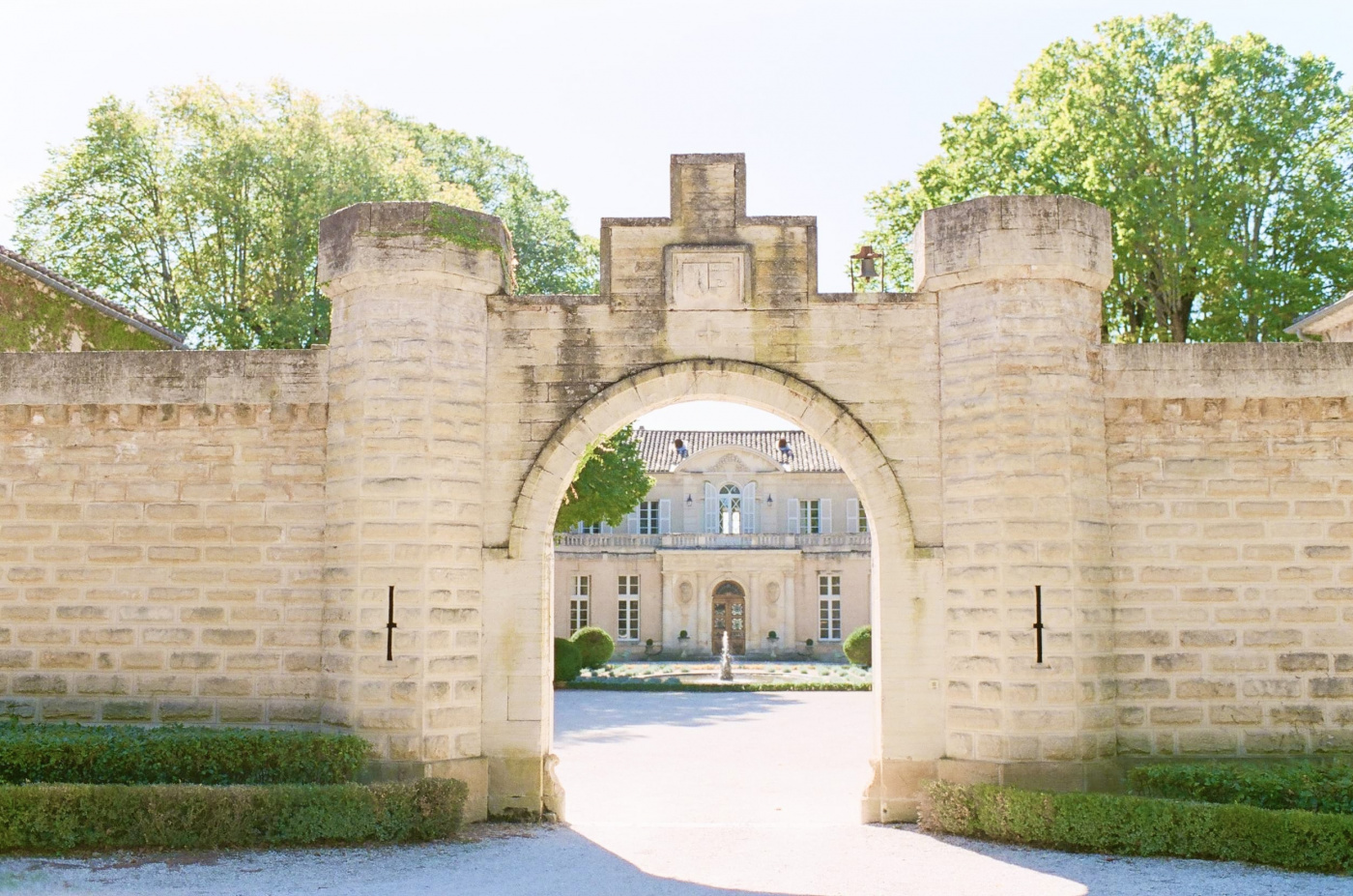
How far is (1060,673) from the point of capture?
31.8 feet

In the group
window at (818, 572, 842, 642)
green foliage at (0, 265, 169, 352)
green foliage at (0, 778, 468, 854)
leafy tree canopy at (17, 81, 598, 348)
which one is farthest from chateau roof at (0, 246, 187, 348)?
window at (818, 572, 842, 642)

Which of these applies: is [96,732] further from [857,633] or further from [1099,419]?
[857,633]

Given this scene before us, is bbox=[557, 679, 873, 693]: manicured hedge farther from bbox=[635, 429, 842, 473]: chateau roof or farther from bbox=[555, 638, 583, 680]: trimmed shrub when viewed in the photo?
bbox=[635, 429, 842, 473]: chateau roof

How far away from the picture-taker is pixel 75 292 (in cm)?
1789

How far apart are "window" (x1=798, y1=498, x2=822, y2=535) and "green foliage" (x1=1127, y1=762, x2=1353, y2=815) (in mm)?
35166

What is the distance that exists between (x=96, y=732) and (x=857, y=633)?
25915 mm

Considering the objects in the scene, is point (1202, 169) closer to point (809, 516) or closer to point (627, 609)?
point (809, 516)

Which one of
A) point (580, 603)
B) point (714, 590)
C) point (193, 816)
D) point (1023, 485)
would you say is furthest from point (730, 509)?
point (193, 816)

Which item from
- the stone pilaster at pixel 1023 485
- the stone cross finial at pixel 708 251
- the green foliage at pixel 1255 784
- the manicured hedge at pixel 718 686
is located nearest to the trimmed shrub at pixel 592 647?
the manicured hedge at pixel 718 686

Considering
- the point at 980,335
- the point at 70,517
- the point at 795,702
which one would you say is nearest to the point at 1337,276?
the point at 795,702

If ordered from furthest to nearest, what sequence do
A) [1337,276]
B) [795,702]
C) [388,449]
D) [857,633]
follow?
[857,633] → [795,702] → [1337,276] → [388,449]

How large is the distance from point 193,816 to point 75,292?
12.0 metres

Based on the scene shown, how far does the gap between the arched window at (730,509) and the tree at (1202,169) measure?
23404 mm

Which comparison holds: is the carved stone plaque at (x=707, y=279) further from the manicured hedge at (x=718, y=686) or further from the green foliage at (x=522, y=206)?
the manicured hedge at (x=718, y=686)
